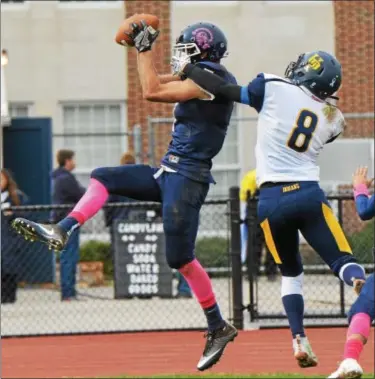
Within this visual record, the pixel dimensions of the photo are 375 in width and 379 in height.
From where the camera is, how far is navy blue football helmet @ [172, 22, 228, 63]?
10.2 meters

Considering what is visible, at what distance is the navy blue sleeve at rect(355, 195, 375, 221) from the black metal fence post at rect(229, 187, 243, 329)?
6.78 metres

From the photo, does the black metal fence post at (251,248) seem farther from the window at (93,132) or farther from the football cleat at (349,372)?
the window at (93,132)

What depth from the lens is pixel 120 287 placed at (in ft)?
64.0

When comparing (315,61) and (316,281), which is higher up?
(315,61)

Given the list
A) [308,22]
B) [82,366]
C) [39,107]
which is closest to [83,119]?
[39,107]

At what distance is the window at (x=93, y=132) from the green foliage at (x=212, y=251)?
5908 mm

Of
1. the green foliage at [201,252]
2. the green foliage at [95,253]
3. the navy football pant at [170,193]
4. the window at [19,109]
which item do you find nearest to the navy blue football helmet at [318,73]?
the navy football pant at [170,193]

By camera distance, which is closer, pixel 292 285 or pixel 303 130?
pixel 303 130

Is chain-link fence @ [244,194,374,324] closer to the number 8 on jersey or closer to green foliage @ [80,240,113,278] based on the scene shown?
green foliage @ [80,240,113,278]

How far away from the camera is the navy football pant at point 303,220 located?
10586mm

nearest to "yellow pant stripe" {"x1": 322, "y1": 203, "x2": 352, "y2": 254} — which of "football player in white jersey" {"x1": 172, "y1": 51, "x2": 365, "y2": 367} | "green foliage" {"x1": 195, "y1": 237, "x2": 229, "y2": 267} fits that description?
"football player in white jersey" {"x1": 172, "y1": 51, "x2": 365, "y2": 367}

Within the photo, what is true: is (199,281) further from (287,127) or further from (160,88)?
(160,88)

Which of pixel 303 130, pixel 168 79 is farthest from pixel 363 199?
pixel 168 79

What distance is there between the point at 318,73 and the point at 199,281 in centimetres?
170
